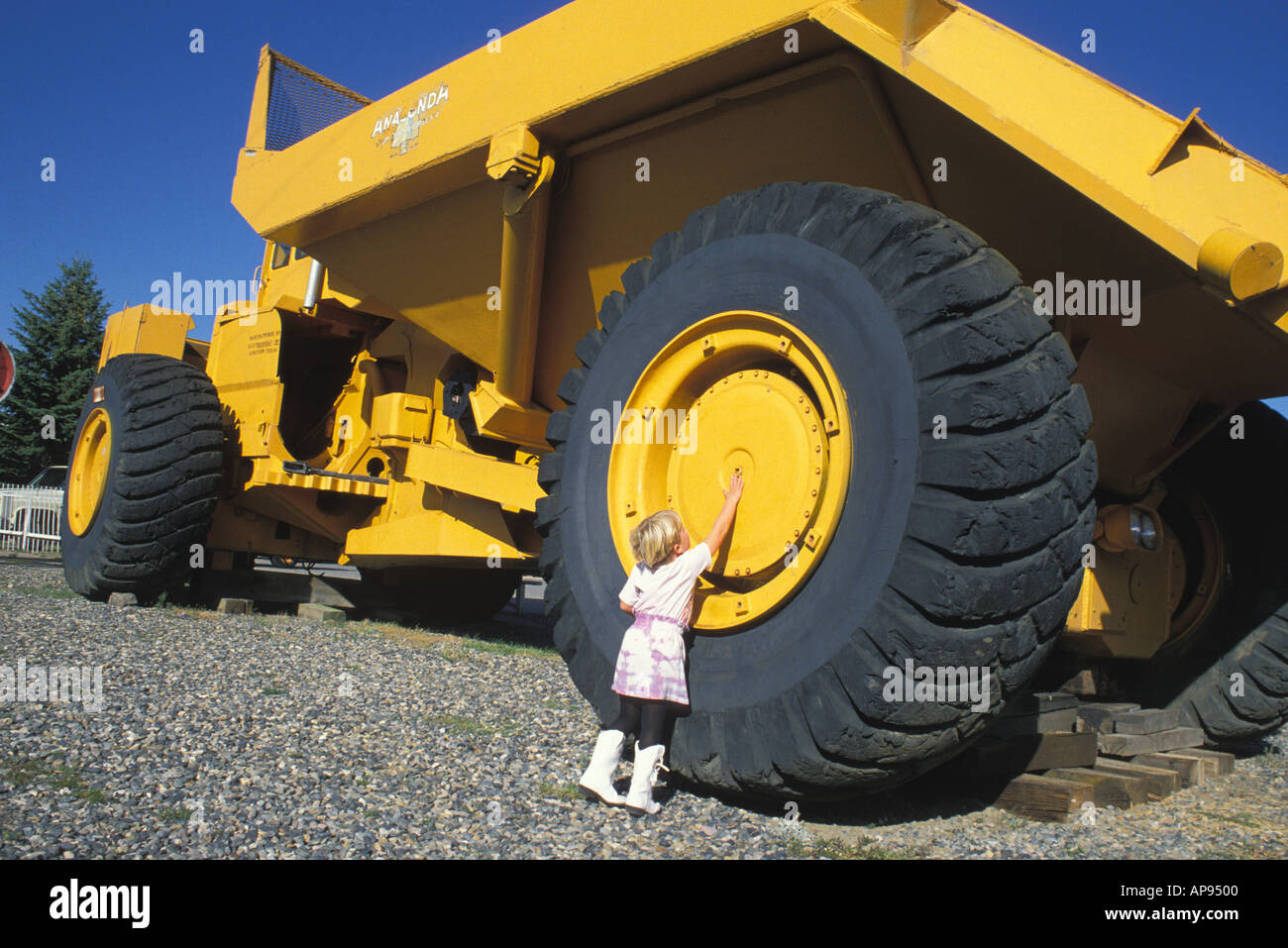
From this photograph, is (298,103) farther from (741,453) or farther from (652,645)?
(652,645)

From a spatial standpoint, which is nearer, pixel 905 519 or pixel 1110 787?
pixel 905 519

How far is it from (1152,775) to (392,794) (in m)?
2.45

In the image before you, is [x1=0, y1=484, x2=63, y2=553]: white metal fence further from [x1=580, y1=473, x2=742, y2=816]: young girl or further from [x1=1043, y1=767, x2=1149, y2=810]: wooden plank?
[x1=1043, y1=767, x2=1149, y2=810]: wooden plank

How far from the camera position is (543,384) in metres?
4.55

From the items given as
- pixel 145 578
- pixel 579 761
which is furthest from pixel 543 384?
pixel 145 578

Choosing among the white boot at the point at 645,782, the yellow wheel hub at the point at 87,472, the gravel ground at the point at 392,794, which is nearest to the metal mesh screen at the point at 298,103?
the yellow wheel hub at the point at 87,472

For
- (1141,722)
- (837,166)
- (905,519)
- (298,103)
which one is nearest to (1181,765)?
(1141,722)

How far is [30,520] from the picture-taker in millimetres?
16219

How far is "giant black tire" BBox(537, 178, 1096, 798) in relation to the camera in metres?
2.20

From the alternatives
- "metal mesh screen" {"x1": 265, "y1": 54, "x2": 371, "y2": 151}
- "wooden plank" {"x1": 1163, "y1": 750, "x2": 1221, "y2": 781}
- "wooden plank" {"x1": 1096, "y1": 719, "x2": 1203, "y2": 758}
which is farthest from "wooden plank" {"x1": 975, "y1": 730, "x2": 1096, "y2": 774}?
"metal mesh screen" {"x1": 265, "y1": 54, "x2": 371, "y2": 151}

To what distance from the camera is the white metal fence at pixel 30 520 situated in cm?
1606

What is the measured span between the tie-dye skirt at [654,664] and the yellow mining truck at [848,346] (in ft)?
0.25

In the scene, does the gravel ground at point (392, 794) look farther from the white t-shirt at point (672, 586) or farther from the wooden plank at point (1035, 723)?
the white t-shirt at point (672, 586)

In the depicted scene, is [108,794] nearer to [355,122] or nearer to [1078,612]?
[1078,612]
